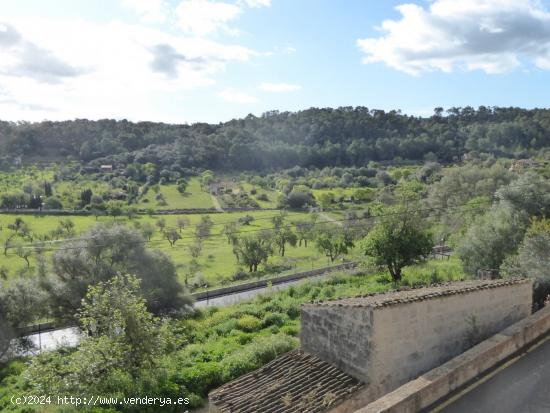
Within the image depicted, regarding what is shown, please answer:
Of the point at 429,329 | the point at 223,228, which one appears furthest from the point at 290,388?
the point at 223,228

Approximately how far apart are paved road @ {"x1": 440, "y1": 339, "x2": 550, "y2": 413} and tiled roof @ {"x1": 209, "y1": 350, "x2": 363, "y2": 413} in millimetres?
2980

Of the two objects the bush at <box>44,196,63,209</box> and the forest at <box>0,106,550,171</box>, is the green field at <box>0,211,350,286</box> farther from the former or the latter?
the forest at <box>0,106,550,171</box>

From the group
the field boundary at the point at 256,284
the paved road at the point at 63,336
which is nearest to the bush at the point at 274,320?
the paved road at the point at 63,336

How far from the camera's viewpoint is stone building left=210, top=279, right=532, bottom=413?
10719 millimetres

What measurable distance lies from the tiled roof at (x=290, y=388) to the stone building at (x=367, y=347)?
23 millimetres

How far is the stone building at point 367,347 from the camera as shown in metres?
10.7

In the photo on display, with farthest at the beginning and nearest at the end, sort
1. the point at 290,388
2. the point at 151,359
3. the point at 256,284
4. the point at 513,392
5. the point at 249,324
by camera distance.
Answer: the point at 256,284 < the point at 249,324 < the point at 151,359 < the point at 290,388 < the point at 513,392

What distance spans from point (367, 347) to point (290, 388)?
2256 mm

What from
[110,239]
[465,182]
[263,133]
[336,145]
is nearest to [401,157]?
[336,145]

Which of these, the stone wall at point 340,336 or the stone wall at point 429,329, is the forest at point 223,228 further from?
the stone wall at point 340,336

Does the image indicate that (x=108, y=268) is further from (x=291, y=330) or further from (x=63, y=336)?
(x=291, y=330)

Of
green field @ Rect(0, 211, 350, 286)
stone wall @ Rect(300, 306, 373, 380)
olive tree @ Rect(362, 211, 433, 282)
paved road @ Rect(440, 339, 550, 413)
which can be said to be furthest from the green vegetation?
green field @ Rect(0, 211, 350, 286)

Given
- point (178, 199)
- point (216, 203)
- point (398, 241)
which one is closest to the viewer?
point (398, 241)

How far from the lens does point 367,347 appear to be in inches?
423
